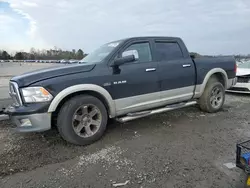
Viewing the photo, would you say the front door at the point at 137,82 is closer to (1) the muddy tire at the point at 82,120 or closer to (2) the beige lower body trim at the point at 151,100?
(2) the beige lower body trim at the point at 151,100

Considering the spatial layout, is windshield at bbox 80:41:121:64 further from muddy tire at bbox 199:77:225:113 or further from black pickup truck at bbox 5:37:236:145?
muddy tire at bbox 199:77:225:113

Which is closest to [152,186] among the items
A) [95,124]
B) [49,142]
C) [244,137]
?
[95,124]

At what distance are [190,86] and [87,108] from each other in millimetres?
2565

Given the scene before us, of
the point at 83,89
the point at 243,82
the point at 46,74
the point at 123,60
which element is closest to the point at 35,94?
the point at 46,74

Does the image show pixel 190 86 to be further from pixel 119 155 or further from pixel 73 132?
pixel 73 132

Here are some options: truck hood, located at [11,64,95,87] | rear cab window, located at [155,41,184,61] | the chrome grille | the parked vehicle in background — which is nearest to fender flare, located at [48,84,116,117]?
truck hood, located at [11,64,95,87]

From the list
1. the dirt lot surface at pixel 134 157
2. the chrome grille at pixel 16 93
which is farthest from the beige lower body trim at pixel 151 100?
the chrome grille at pixel 16 93

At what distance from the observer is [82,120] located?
11.8 feet

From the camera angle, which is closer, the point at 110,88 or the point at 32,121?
the point at 32,121

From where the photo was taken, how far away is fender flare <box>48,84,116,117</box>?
3273mm

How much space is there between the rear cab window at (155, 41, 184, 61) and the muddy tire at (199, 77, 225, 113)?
3.97 ft

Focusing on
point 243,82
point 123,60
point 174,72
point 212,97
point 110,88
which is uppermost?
point 123,60

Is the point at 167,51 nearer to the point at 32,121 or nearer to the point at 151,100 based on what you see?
the point at 151,100

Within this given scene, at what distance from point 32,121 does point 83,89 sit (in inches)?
36.8
